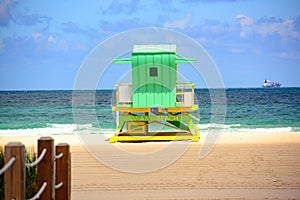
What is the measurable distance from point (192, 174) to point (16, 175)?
5.74 metres

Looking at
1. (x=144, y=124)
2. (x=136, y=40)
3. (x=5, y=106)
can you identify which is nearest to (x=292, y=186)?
(x=144, y=124)

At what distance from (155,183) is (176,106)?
5.60 m

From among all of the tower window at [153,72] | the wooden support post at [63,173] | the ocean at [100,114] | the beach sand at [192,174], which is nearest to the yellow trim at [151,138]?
the beach sand at [192,174]

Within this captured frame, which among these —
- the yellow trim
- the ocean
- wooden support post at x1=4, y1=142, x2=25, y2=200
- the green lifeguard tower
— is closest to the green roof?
the green lifeguard tower

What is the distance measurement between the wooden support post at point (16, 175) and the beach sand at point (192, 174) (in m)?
3.52

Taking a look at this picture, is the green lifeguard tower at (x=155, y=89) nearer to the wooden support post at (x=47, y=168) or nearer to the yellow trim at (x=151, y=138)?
the yellow trim at (x=151, y=138)

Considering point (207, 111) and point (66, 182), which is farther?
point (207, 111)

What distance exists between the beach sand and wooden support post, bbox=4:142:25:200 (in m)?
3.52

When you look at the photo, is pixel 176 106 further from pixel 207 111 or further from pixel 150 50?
pixel 207 111

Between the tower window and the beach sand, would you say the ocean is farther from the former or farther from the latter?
the beach sand

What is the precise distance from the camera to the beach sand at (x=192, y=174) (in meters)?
7.67

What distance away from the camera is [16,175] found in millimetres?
3836

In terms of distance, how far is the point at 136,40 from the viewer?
58.2 feet

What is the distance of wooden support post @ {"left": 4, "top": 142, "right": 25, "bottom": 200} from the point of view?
3.81 metres
